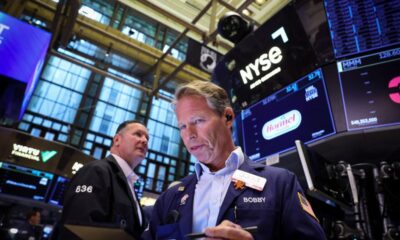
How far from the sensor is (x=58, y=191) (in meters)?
7.57

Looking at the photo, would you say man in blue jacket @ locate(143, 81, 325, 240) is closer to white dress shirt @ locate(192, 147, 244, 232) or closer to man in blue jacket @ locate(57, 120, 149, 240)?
white dress shirt @ locate(192, 147, 244, 232)

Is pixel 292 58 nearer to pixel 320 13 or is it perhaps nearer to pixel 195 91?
pixel 320 13

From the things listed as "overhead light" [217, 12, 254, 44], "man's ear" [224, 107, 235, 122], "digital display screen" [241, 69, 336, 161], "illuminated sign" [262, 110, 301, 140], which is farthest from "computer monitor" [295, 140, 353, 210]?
"overhead light" [217, 12, 254, 44]

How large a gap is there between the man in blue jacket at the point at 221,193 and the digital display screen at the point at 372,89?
1.73 meters

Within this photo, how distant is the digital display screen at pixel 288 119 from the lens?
2.93 m

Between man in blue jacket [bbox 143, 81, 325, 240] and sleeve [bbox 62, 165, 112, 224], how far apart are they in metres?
0.58

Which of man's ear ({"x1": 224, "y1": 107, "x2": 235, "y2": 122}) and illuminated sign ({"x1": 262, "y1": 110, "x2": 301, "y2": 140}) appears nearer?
man's ear ({"x1": 224, "y1": 107, "x2": 235, "y2": 122})

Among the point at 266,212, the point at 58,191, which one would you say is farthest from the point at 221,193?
the point at 58,191

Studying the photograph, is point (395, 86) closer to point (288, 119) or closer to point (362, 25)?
point (362, 25)

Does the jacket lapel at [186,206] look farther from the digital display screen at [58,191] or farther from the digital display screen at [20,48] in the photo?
the digital display screen at [58,191]

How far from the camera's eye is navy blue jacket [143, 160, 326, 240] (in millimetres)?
1118

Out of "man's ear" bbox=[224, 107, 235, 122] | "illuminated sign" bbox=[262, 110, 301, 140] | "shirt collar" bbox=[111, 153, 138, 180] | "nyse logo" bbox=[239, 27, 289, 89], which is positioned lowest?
"shirt collar" bbox=[111, 153, 138, 180]

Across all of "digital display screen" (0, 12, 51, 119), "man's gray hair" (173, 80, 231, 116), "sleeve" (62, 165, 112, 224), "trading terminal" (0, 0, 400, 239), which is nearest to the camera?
"man's gray hair" (173, 80, 231, 116)

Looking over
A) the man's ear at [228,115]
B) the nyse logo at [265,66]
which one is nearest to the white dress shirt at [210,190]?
the man's ear at [228,115]
